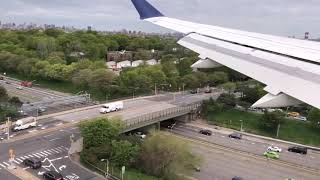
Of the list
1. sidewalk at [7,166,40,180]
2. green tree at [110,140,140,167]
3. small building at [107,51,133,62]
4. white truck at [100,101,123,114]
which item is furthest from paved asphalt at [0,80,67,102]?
small building at [107,51,133,62]

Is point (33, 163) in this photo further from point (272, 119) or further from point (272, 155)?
point (272, 119)

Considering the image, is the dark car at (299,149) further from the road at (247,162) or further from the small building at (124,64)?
the small building at (124,64)

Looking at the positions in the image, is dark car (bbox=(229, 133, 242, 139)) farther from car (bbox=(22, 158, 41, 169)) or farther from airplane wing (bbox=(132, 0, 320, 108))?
airplane wing (bbox=(132, 0, 320, 108))

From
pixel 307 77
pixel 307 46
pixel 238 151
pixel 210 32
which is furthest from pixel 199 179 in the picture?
pixel 307 77

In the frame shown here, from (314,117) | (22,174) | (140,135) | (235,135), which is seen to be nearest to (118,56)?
(140,135)

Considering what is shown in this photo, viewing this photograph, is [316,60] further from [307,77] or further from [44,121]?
[44,121]
